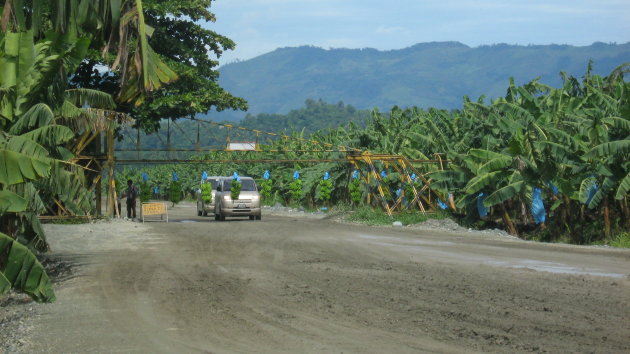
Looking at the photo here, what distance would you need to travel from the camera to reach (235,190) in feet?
129

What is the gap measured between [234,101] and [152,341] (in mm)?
34637

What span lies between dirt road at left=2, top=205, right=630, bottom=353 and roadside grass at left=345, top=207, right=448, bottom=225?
38.3 feet

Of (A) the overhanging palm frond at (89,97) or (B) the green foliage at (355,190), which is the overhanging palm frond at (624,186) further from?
(B) the green foliage at (355,190)

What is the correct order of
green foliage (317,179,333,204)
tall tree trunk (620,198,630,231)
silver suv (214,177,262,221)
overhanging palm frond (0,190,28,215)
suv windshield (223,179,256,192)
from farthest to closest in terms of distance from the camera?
green foliage (317,179,333,204) → suv windshield (223,179,256,192) → silver suv (214,177,262,221) → tall tree trunk (620,198,630,231) → overhanging palm frond (0,190,28,215)

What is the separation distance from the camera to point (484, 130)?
36.7 m

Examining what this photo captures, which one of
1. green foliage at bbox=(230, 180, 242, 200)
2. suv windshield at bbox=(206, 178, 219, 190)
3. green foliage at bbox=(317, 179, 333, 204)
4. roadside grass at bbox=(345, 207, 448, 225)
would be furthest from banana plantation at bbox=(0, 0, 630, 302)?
green foliage at bbox=(230, 180, 242, 200)

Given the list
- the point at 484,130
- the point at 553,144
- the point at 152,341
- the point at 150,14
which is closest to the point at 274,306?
the point at 152,341

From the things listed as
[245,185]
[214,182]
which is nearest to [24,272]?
[245,185]

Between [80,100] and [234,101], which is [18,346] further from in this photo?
[234,101]

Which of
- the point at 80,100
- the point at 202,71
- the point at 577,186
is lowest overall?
the point at 577,186

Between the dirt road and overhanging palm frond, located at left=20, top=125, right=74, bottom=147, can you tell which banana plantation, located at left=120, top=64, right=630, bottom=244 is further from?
overhanging palm frond, located at left=20, top=125, right=74, bottom=147

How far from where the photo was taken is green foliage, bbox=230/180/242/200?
129 feet

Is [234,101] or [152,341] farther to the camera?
[234,101]

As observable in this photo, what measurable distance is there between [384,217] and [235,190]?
6774 mm
